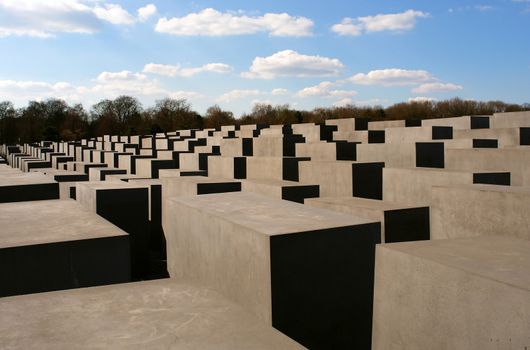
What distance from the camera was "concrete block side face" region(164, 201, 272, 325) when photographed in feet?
12.8

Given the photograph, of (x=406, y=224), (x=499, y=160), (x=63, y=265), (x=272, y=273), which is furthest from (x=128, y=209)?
(x=499, y=160)

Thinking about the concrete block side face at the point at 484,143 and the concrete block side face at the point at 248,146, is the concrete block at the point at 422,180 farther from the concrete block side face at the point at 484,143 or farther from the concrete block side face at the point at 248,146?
the concrete block side face at the point at 248,146

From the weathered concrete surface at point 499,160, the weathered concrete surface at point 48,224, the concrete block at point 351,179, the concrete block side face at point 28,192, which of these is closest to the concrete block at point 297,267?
the weathered concrete surface at point 48,224

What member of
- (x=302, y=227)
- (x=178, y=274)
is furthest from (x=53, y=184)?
(x=302, y=227)

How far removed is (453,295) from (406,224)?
4.18m

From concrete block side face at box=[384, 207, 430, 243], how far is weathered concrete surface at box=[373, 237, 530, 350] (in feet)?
9.52

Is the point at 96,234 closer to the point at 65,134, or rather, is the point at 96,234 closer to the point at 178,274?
the point at 178,274

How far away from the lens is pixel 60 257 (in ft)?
13.8

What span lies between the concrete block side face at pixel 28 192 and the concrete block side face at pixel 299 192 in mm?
3736

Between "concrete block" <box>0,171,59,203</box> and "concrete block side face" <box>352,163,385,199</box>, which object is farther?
"concrete block side face" <box>352,163,385,199</box>

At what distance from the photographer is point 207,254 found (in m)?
4.79

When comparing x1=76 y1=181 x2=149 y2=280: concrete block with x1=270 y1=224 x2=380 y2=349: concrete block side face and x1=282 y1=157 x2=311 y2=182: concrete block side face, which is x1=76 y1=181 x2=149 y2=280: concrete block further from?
x1=270 y1=224 x2=380 y2=349: concrete block side face

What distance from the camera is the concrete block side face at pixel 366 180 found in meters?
9.58

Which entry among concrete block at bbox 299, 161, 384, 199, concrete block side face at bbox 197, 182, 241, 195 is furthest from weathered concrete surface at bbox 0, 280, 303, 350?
concrete block at bbox 299, 161, 384, 199
